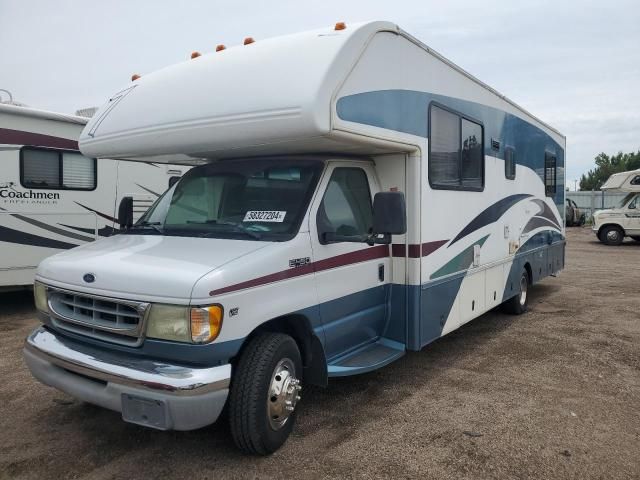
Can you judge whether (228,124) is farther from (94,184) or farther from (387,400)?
(94,184)

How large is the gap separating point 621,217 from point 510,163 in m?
15.7

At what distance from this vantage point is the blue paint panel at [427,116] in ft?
13.5

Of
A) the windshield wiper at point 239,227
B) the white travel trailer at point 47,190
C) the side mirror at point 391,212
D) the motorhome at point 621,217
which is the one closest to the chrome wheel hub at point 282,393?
the windshield wiper at point 239,227

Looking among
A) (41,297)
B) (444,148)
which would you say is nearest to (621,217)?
(444,148)

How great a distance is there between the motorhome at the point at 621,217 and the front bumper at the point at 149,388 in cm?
2008

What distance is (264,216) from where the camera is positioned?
13.5 ft

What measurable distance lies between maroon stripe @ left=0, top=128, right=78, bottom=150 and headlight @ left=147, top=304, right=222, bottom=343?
5540 mm

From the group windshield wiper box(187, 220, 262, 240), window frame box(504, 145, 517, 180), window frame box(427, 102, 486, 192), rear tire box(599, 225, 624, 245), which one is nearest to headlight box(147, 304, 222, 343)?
windshield wiper box(187, 220, 262, 240)

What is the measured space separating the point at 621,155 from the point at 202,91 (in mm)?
72289

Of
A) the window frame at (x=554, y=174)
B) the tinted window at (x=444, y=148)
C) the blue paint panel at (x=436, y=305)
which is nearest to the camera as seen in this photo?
the blue paint panel at (x=436, y=305)

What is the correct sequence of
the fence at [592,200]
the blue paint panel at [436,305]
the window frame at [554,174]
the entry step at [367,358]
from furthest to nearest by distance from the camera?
the fence at [592,200]
the window frame at [554,174]
the blue paint panel at [436,305]
the entry step at [367,358]

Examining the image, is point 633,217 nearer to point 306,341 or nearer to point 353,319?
point 353,319

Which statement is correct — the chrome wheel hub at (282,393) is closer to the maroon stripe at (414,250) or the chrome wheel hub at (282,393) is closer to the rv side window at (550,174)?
the maroon stripe at (414,250)

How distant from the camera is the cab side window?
4.23 metres
